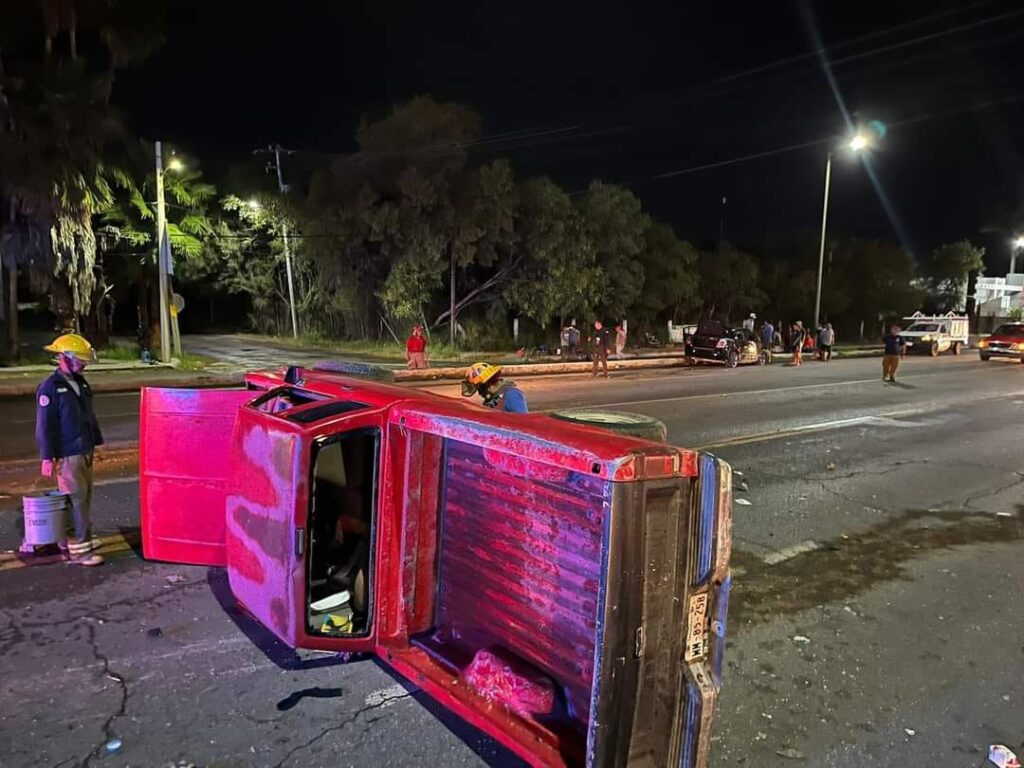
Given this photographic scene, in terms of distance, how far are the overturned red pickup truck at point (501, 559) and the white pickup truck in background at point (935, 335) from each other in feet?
121

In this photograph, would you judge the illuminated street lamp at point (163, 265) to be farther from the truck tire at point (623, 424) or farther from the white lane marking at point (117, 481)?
the truck tire at point (623, 424)

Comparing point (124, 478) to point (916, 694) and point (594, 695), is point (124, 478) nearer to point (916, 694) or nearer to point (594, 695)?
point (594, 695)

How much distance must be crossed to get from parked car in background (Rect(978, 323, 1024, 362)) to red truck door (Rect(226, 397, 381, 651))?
1271 inches

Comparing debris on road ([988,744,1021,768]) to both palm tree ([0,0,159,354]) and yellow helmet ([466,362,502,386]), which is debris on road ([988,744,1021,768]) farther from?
palm tree ([0,0,159,354])

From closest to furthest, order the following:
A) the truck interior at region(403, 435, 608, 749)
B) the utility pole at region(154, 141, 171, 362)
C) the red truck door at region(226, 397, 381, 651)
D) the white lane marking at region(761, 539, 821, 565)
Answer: the truck interior at region(403, 435, 608, 749)
the red truck door at region(226, 397, 381, 651)
the white lane marking at region(761, 539, 821, 565)
the utility pole at region(154, 141, 171, 362)

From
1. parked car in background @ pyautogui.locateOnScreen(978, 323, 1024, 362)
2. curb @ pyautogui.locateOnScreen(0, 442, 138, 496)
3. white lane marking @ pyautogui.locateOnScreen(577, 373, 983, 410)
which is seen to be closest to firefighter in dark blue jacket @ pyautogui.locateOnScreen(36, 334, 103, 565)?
curb @ pyautogui.locateOnScreen(0, 442, 138, 496)

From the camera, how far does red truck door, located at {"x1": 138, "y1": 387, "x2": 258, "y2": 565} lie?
4695 millimetres

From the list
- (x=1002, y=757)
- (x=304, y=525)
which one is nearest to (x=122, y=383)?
(x=304, y=525)

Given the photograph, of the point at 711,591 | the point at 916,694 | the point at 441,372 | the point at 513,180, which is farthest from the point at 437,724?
the point at 513,180

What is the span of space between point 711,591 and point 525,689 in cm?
95

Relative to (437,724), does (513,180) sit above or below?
above

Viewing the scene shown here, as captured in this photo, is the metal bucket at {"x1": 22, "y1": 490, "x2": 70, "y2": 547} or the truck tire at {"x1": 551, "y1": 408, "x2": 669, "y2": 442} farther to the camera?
the metal bucket at {"x1": 22, "y1": 490, "x2": 70, "y2": 547}

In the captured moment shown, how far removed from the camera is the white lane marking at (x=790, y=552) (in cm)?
570

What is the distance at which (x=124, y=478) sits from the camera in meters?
7.41
